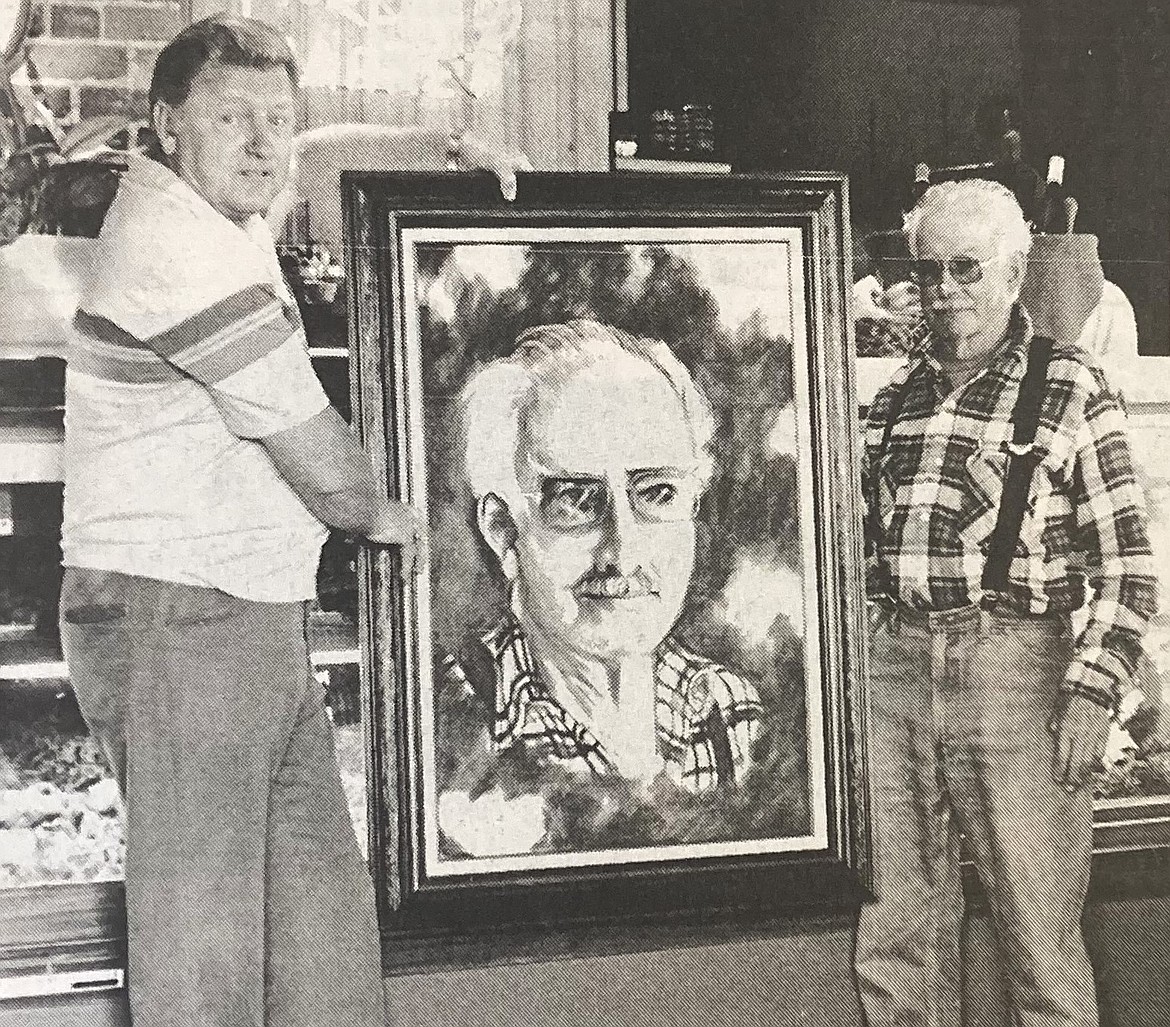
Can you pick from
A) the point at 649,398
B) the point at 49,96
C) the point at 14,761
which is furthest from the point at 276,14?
the point at 14,761

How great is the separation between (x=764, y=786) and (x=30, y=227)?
1.54m

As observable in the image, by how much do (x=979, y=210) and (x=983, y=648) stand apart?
81cm

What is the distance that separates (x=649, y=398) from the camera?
1.97 metres

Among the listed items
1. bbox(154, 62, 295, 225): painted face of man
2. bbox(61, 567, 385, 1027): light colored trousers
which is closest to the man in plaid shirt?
bbox(61, 567, 385, 1027): light colored trousers

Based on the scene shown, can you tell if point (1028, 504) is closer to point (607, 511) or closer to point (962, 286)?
point (962, 286)

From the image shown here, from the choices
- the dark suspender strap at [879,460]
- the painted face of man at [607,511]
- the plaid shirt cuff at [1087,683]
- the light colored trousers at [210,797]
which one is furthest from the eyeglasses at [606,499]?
the plaid shirt cuff at [1087,683]

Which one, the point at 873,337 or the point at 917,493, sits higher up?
the point at 873,337

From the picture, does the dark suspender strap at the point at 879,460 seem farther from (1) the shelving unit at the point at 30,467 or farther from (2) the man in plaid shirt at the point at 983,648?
(1) the shelving unit at the point at 30,467

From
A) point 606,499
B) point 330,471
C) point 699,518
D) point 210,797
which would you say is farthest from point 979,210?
point 210,797

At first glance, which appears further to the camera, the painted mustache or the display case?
the painted mustache

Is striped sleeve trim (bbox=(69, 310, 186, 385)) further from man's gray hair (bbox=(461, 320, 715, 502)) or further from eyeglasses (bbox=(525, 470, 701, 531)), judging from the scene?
eyeglasses (bbox=(525, 470, 701, 531))

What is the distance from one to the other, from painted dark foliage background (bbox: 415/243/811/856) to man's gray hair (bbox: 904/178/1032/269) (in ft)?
1.02

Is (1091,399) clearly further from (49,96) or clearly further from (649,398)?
(49,96)

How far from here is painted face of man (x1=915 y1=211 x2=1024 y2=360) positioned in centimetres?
207
